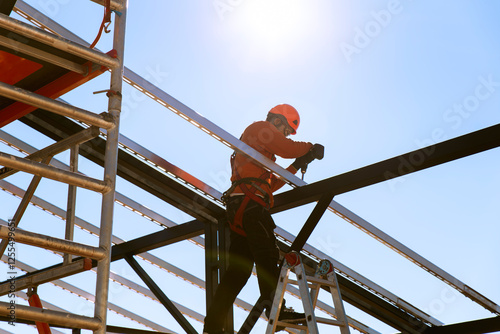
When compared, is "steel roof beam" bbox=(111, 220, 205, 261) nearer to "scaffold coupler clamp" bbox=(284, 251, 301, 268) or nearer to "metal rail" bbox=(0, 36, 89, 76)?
"scaffold coupler clamp" bbox=(284, 251, 301, 268)

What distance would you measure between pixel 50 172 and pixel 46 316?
0.58 m

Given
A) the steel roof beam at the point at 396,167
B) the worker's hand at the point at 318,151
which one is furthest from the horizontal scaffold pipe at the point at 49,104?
the steel roof beam at the point at 396,167

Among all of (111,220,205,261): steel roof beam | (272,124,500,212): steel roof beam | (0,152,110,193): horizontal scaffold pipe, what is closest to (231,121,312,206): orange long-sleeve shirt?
(272,124,500,212): steel roof beam

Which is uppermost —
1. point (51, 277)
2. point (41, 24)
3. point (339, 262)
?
point (339, 262)

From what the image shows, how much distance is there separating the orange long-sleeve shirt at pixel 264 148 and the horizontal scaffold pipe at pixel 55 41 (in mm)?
2510

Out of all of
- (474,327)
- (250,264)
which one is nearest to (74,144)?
(250,264)

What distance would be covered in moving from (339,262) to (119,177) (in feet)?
9.80

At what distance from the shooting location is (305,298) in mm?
4297

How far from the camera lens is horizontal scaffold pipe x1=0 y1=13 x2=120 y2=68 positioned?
2619mm

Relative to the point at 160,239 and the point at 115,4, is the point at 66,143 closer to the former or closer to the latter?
the point at 115,4

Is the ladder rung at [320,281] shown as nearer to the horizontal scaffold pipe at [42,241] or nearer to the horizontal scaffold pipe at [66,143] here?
the horizontal scaffold pipe at [66,143]

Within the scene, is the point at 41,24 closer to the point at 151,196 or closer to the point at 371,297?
the point at 151,196

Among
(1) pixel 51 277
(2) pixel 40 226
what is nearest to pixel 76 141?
(1) pixel 51 277

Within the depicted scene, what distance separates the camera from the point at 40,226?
717 cm
